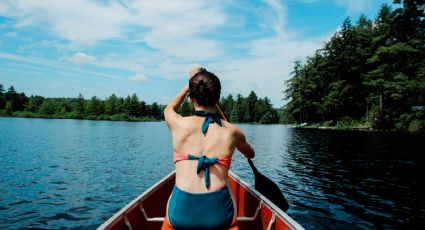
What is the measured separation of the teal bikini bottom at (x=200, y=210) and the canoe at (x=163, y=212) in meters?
1.25

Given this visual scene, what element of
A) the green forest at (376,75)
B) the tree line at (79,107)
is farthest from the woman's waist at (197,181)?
the tree line at (79,107)

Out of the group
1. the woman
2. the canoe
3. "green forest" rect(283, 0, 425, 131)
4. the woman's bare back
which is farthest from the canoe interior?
"green forest" rect(283, 0, 425, 131)

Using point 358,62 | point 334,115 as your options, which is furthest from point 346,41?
point 334,115

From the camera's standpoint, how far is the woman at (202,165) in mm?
3094

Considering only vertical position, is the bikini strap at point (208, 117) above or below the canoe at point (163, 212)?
above

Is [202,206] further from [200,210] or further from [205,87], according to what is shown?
[205,87]

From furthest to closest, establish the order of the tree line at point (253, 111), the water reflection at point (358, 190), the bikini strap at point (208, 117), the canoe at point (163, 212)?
the tree line at point (253, 111) < the water reflection at point (358, 190) < the canoe at point (163, 212) < the bikini strap at point (208, 117)

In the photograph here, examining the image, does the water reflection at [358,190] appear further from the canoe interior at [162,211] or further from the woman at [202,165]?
the woman at [202,165]

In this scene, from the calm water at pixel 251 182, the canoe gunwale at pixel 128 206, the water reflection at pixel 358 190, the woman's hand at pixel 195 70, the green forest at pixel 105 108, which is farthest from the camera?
the green forest at pixel 105 108

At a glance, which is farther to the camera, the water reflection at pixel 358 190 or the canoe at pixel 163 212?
the water reflection at pixel 358 190

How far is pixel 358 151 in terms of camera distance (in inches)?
1094

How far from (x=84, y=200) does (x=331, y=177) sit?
11.9 meters

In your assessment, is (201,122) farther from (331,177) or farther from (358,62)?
(358,62)

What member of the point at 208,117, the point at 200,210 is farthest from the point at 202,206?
the point at 208,117
